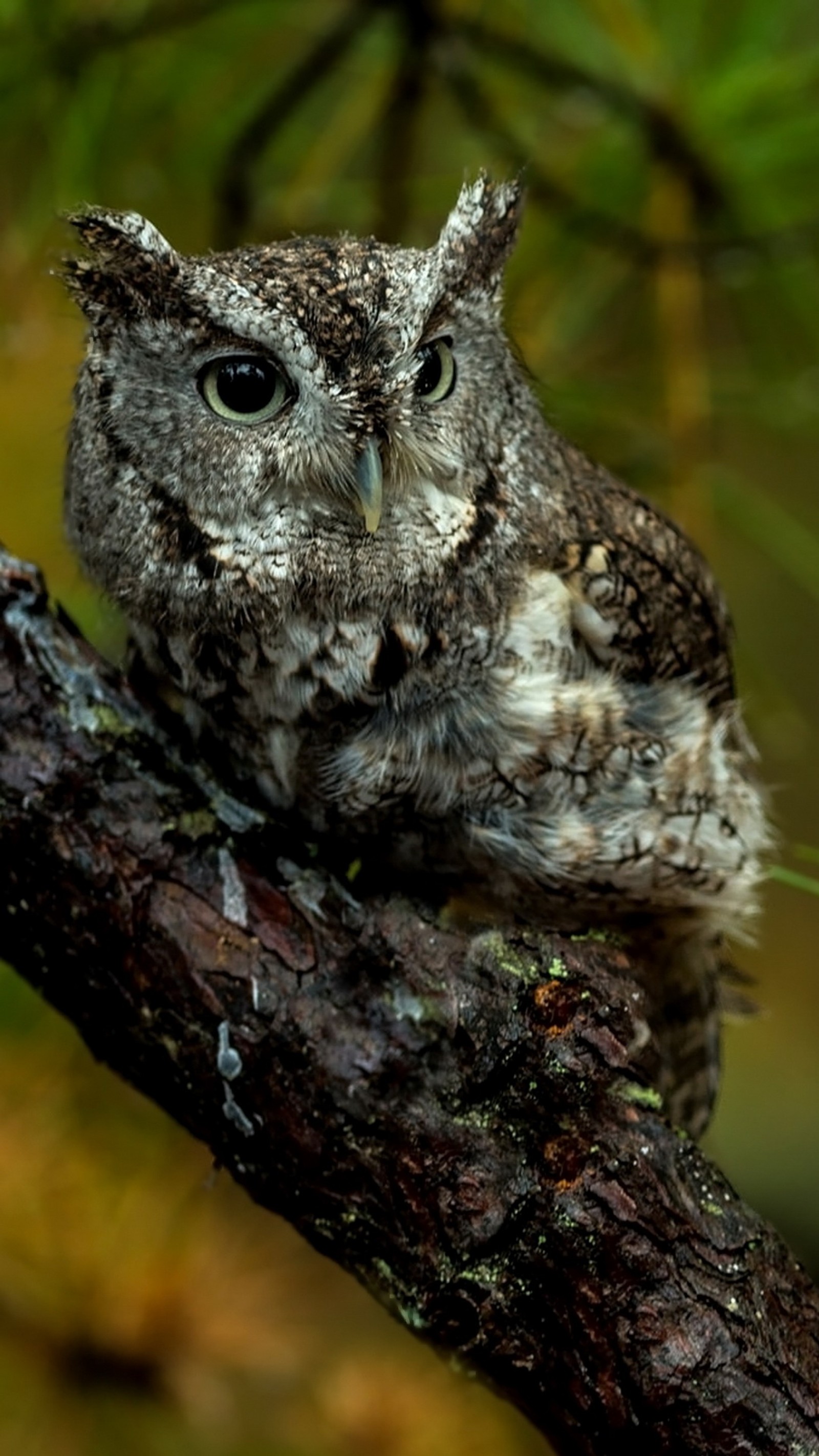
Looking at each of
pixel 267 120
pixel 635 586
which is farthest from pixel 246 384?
pixel 267 120

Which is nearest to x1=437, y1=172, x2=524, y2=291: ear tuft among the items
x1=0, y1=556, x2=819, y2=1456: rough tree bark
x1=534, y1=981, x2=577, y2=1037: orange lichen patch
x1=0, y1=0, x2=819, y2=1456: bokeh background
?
A: x1=0, y1=0, x2=819, y2=1456: bokeh background

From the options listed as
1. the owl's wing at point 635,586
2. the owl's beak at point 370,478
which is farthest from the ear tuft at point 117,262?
the owl's wing at point 635,586

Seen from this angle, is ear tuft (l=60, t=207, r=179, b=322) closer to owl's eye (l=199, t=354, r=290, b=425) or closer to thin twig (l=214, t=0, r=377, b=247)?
owl's eye (l=199, t=354, r=290, b=425)

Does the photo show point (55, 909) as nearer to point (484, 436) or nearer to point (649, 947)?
point (484, 436)

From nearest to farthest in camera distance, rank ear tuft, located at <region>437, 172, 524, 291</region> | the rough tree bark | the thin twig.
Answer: the rough tree bark < ear tuft, located at <region>437, 172, 524, 291</region> < the thin twig

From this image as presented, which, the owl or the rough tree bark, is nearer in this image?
the rough tree bark

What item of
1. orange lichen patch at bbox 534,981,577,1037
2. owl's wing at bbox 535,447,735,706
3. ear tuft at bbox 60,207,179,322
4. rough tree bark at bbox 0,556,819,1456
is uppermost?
owl's wing at bbox 535,447,735,706

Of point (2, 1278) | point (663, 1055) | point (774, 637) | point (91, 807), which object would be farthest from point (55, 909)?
point (774, 637)

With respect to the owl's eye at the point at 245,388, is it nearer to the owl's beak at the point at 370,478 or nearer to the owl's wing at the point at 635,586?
the owl's beak at the point at 370,478
